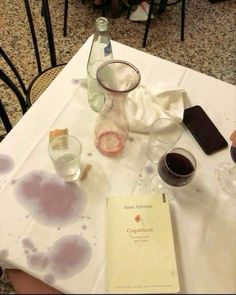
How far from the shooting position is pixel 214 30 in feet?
8.39

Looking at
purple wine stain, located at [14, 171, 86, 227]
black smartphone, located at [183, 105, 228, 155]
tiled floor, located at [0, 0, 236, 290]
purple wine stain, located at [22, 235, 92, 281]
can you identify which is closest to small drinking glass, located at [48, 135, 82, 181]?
purple wine stain, located at [14, 171, 86, 227]

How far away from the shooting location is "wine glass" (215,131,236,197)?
2.78ft

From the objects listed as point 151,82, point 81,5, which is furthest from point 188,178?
point 81,5

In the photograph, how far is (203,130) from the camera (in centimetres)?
94

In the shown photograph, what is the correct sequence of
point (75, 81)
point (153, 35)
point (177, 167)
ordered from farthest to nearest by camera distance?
point (153, 35)
point (75, 81)
point (177, 167)

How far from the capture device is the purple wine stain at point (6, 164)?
2.73 feet

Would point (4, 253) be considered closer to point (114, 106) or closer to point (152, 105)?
point (114, 106)

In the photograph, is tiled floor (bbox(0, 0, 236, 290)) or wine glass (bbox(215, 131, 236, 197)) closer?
wine glass (bbox(215, 131, 236, 197))

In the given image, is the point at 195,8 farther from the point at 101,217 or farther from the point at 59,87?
the point at 101,217

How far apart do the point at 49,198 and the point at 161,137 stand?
0.35m

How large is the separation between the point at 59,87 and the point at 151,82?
0.30m

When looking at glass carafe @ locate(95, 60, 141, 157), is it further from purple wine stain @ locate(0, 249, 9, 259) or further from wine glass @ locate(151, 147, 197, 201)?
purple wine stain @ locate(0, 249, 9, 259)

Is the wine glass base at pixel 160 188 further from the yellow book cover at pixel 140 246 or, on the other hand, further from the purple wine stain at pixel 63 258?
the purple wine stain at pixel 63 258

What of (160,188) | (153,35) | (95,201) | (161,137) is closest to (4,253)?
(95,201)
